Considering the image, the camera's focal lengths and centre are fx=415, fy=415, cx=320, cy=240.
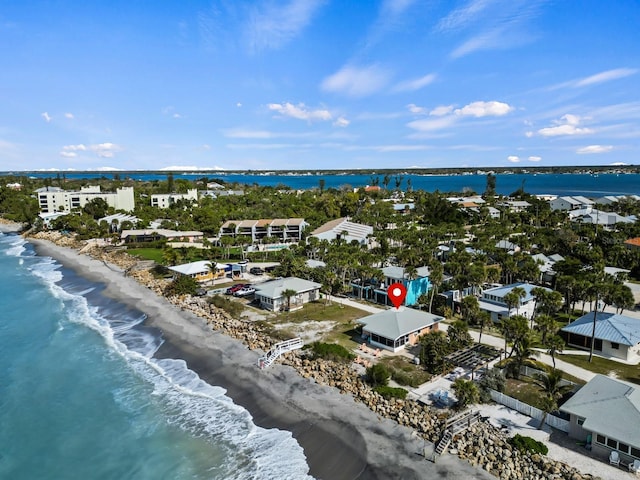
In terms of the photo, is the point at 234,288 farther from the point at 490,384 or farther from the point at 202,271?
the point at 490,384

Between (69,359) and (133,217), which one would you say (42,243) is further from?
(69,359)

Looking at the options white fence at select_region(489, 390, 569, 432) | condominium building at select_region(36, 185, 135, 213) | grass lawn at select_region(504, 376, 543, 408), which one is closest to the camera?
white fence at select_region(489, 390, 569, 432)

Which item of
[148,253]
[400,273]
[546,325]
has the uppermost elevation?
[400,273]

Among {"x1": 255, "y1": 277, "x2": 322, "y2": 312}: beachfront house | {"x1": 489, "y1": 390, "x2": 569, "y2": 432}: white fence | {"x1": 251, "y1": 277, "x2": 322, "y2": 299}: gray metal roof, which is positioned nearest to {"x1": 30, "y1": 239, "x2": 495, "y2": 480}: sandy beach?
{"x1": 489, "y1": 390, "x2": 569, "y2": 432}: white fence

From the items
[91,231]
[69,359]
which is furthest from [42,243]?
[69,359]

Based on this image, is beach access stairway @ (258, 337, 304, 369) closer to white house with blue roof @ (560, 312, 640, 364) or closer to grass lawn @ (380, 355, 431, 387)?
grass lawn @ (380, 355, 431, 387)

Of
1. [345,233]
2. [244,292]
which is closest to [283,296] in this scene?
[244,292]
